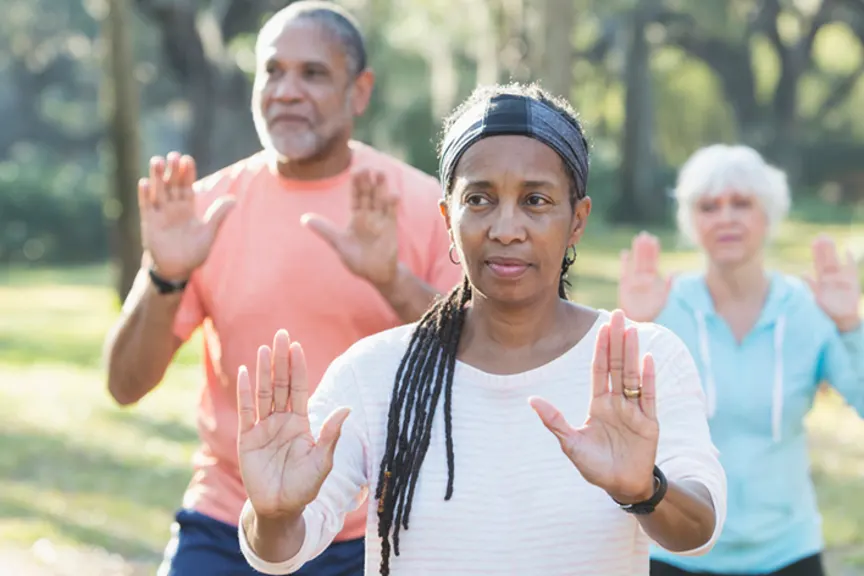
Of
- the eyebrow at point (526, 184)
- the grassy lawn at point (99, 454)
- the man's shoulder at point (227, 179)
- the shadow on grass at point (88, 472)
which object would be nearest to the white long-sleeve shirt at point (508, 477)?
the eyebrow at point (526, 184)

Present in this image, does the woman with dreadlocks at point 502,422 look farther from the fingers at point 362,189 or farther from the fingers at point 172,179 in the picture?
the fingers at point 172,179

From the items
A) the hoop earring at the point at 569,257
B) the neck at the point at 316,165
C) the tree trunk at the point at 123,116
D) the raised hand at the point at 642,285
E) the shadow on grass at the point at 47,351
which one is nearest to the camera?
the hoop earring at the point at 569,257

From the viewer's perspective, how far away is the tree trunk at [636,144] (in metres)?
35.1

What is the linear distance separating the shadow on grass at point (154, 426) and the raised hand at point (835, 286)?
6.57 m

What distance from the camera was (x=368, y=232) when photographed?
12.8 ft

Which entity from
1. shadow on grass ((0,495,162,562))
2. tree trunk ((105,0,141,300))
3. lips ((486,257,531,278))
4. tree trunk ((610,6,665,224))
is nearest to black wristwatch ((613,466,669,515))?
lips ((486,257,531,278))

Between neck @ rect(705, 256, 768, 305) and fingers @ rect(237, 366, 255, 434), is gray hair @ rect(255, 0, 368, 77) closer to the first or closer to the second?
neck @ rect(705, 256, 768, 305)

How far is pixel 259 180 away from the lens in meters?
4.20

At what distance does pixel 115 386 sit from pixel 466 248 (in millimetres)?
1699

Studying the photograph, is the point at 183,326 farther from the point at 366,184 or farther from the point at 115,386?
the point at 366,184

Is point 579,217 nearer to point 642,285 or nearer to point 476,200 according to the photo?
point 476,200

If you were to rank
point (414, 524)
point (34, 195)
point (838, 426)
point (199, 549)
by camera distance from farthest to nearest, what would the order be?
point (34, 195)
point (838, 426)
point (199, 549)
point (414, 524)

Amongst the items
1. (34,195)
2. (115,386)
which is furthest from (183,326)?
(34,195)

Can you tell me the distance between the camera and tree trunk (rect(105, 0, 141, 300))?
1653 centimetres
